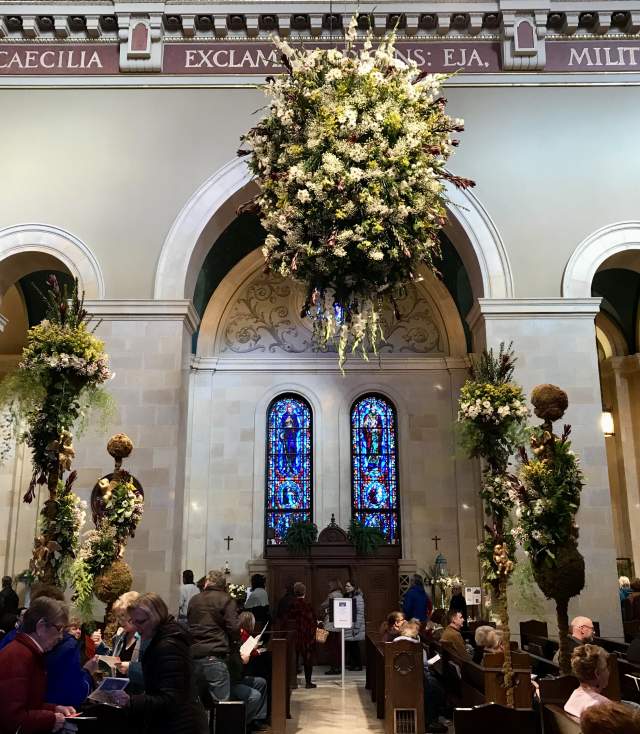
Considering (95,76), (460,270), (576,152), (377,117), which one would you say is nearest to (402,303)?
(460,270)

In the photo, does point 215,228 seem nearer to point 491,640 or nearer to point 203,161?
point 203,161

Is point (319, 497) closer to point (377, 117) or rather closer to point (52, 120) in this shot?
point (52, 120)

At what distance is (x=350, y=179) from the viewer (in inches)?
185

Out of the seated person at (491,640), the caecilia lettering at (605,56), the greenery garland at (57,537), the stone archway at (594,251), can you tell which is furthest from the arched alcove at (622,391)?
the greenery garland at (57,537)

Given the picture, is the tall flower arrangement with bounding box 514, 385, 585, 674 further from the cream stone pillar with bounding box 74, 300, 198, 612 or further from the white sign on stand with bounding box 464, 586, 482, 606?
the cream stone pillar with bounding box 74, 300, 198, 612

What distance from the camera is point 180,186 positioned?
11.3 meters

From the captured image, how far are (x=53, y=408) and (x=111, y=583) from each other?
1931mm

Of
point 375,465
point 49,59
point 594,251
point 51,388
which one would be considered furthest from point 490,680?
point 49,59

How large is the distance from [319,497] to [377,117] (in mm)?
10889

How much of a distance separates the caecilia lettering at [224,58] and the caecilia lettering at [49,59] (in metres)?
1.43

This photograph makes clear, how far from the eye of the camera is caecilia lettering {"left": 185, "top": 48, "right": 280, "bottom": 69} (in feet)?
38.3

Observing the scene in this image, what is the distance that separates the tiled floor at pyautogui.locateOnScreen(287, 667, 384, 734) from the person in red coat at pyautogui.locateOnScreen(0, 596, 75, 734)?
15.4ft

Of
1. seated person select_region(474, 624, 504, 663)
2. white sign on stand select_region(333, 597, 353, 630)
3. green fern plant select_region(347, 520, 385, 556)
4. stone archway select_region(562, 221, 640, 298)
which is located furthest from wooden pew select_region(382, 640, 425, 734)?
green fern plant select_region(347, 520, 385, 556)

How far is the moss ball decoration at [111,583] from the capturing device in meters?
7.45
